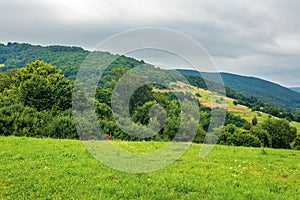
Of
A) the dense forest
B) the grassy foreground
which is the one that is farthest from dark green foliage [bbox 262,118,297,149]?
the grassy foreground

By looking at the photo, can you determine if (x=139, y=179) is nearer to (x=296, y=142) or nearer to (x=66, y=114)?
(x=66, y=114)

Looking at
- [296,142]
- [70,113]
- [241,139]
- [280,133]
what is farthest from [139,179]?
[296,142]

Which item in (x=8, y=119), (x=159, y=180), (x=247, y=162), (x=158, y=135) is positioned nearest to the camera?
(x=159, y=180)

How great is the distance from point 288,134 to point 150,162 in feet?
239

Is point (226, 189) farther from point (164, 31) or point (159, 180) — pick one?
point (164, 31)

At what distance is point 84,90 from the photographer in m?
61.5

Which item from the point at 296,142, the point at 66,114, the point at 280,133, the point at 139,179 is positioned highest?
the point at 139,179

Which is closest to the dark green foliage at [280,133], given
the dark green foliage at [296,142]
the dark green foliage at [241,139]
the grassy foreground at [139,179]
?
the dark green foliage at [296,142]

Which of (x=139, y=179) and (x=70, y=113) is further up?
(x=139, y=179)

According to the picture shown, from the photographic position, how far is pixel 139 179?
1324 centimetres

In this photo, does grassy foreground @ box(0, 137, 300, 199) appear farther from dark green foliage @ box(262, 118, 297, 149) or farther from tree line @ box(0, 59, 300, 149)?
Answer: dark green foliage @ box(262, 118, 297, 149)

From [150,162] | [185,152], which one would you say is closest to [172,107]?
[185,152]

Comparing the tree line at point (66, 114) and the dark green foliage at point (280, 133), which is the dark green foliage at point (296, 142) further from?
the dark green foliage at point (280, 133)

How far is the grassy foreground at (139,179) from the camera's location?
1141 centimetres
